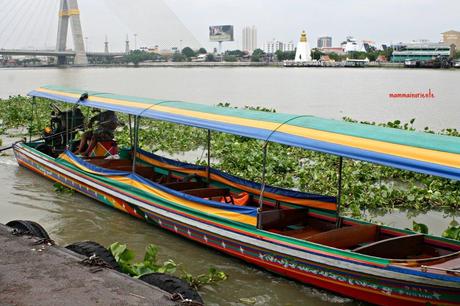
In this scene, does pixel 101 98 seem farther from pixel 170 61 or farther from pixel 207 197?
pixel 170 61

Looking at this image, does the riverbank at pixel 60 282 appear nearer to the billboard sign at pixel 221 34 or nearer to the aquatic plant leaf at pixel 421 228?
the aquatic plant leaf at pixel 421 228

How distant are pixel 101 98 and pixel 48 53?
59731 mm

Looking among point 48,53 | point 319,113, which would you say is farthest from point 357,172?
point 48,53

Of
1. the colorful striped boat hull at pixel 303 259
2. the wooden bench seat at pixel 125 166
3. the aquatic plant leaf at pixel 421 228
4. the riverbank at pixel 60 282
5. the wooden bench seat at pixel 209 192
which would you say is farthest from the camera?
the wooden bench seat at pixel 125 166

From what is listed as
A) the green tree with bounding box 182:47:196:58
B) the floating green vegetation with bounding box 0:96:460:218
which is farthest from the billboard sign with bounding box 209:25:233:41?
the floating green vegetation with bounding box 0:96:460:218

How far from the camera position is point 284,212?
5891 mm

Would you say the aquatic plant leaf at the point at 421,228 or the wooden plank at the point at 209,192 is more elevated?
the wooden plank at the point at 209,192

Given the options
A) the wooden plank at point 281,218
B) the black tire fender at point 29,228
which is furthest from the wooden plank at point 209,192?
the black tire fender at point 29,228

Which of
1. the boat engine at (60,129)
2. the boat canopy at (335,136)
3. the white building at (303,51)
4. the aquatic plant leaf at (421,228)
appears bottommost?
the aquatic plant leaf at (421,228)

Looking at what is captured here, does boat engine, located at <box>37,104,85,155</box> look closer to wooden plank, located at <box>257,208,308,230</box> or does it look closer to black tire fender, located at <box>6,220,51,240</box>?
Answer: black tire fender, located at <box>6,220,51,240</box>

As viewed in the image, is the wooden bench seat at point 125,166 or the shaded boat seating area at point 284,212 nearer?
the shaded boat seating area at point 284,212

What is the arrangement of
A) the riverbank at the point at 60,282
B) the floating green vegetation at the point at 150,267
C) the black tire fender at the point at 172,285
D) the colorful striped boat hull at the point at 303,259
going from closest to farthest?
1. the riverbank at the point at 60,282
2. the black tire fender at the point at 172,285
3. the colorful striped boat hull at the point at 303,259
4. the floating green vegetation at the point at 150,267

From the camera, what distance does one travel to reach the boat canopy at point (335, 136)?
165 inches

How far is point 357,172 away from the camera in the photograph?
30.2 ft
